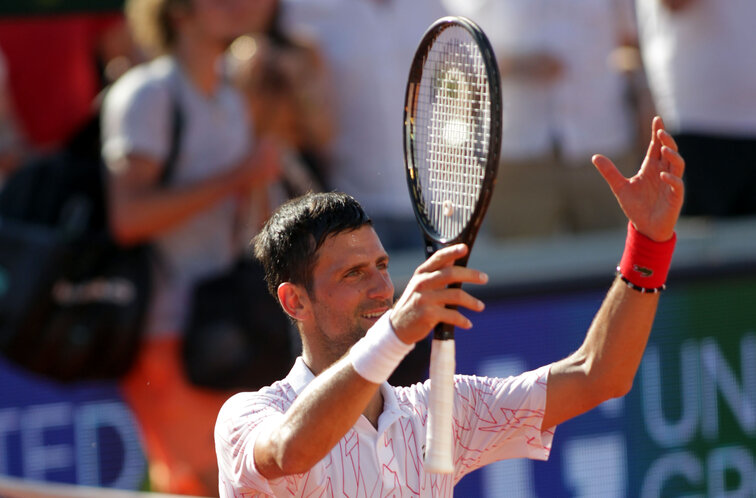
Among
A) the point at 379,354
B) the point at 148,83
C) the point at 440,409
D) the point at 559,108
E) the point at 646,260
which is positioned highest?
the point at 148,83

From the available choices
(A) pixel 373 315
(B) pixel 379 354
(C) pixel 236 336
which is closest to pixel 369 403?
(A) pixel 373 315

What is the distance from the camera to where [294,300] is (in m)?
2.68

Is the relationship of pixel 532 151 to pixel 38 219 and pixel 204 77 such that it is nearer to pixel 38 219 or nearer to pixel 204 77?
pixel 204 77

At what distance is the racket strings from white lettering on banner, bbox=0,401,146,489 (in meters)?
2.58

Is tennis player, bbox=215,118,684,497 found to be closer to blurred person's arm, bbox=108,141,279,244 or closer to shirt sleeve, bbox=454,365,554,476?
shirt sleeve, bbox=454,365,554,476

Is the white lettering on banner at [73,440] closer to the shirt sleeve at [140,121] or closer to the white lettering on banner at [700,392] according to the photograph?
the shirt sleeve at [140,121]

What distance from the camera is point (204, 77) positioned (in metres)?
4.98

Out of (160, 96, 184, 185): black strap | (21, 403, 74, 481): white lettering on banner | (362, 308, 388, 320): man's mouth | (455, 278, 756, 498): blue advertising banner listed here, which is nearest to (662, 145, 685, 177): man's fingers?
(362, 308, 388, 320): man's mouth

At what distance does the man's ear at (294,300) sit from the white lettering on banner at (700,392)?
2.74 metres

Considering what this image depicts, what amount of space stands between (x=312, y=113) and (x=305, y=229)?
2679mm

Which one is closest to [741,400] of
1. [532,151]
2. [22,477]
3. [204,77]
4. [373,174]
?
[532,151]

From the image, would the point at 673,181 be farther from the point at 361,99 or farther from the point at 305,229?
the point at 361,99

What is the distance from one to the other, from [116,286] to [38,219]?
1.28ft

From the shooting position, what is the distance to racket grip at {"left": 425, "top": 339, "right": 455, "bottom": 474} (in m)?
2.28
